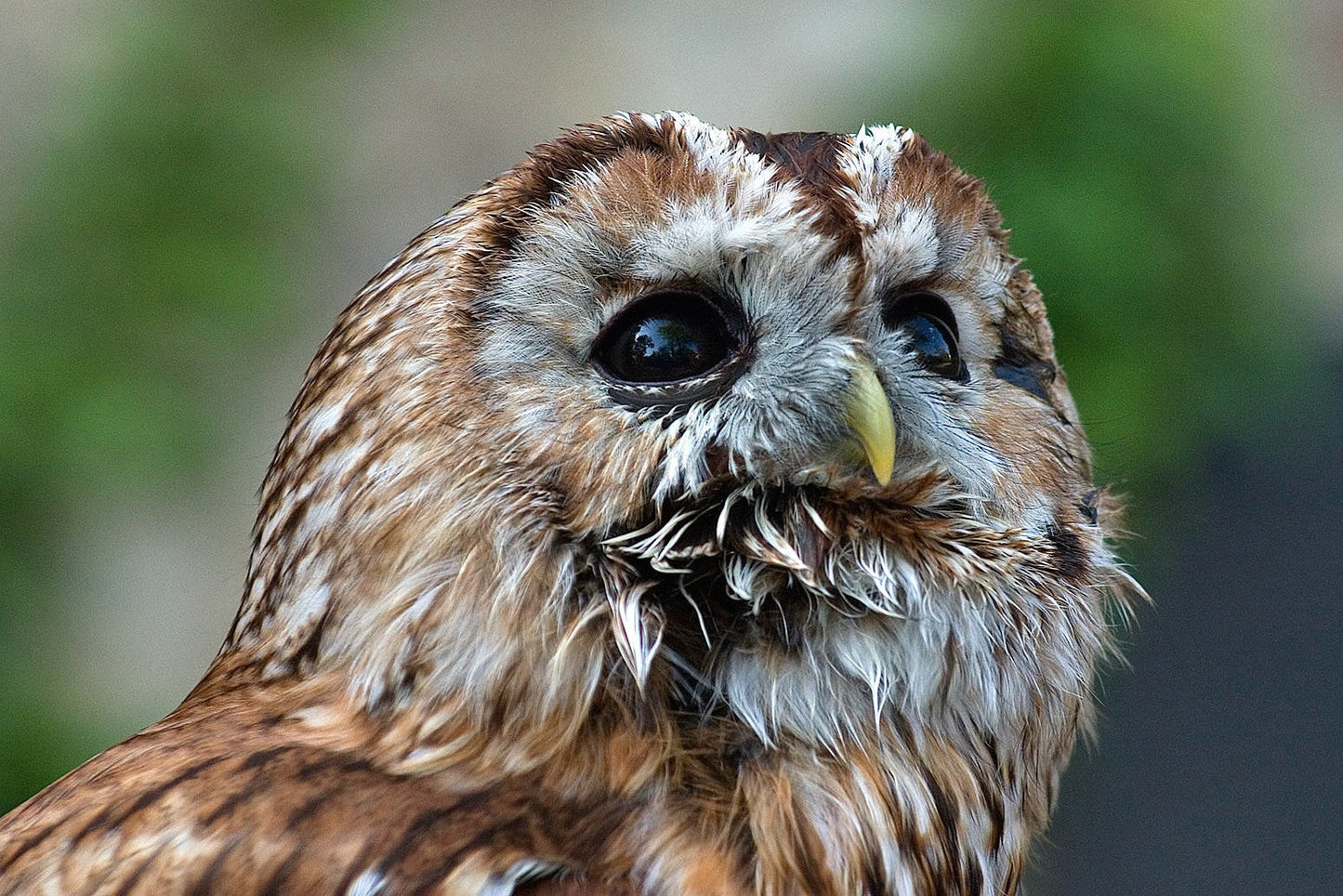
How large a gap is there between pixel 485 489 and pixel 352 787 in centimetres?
27

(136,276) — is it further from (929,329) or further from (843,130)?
(929,329)

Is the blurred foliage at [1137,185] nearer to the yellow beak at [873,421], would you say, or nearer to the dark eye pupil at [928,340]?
the dark eye pupil at [928,340]

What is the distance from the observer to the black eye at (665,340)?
1.20m

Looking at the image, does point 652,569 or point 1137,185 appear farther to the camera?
point 1137,185

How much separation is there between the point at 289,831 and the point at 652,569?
0.36 meters

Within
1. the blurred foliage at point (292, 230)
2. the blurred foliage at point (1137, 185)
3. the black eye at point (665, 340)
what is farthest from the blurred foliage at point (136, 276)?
the black eye at point (665, 340)

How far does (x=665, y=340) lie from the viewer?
1.20 m

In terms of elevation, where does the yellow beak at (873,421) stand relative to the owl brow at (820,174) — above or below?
below

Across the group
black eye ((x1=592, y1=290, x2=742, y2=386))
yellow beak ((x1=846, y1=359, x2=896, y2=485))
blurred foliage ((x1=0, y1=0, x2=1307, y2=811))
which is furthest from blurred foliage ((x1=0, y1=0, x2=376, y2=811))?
yellow beak ((x1=846, y1=359, x2=896, y2=485))

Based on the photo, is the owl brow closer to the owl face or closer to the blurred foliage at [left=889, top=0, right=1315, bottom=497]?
the owl face

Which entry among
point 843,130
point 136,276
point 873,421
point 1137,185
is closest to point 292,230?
point 136,276

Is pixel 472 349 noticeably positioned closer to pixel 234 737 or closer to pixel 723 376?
pixel 723 376

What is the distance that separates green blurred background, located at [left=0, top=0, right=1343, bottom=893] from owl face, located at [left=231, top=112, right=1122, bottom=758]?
2.29 metres

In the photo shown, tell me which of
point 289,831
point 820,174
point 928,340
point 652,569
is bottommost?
point 289,831
